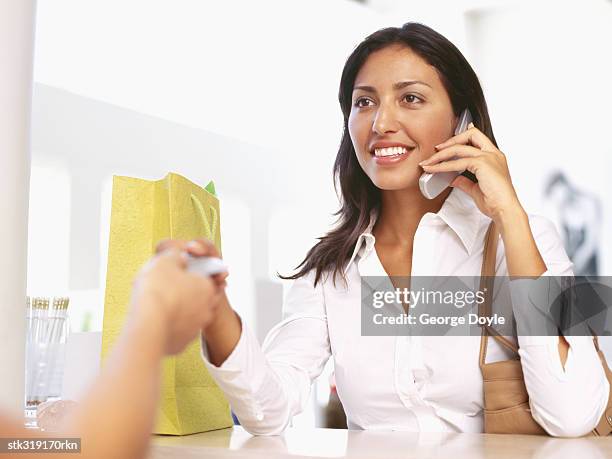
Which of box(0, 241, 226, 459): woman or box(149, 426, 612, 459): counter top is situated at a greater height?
box(0, 241, 226, 459): woman

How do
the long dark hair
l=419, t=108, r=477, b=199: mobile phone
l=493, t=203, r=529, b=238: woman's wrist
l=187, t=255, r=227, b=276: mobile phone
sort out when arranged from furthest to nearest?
1. the long dark hair
2. l=419, t=108, r=477, b=199: mobile phone
3. l=493, t=203, r=529, b=238: woman's wrist
4. l=187, t=255, r=227, b=276: mobile phone

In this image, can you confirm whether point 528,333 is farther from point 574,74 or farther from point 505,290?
point 574,74

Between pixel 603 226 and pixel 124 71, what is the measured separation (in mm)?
3217

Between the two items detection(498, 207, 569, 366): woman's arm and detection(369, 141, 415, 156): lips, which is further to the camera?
detection(369, 141, 415, 156): lips

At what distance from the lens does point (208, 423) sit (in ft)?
4.46

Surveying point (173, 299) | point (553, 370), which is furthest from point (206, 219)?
point (173, 299)

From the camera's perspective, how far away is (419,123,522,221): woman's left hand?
142 cm

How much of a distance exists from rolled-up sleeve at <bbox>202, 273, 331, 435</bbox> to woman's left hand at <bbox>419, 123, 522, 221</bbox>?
357mm

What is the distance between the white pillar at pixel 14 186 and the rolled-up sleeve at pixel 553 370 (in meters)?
0.80

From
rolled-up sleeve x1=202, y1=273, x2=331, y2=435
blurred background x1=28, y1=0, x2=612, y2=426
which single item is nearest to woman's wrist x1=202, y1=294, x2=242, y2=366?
rolled-up sleeve x1=202, y1=273, x2=331, y2=435

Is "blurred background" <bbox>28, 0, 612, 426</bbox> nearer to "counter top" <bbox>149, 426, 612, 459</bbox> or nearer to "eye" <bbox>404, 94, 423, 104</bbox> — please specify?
"eye" <bbox>404, 94, 423, 104</bbox>

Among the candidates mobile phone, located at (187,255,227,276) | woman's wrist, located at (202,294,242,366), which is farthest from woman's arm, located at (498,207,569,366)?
mobile phone, located at (187,255,227,276)

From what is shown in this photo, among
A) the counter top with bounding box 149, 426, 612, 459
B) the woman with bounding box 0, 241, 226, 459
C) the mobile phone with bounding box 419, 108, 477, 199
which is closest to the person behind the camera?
the woman with bounding box 0, 241, 226, 459
